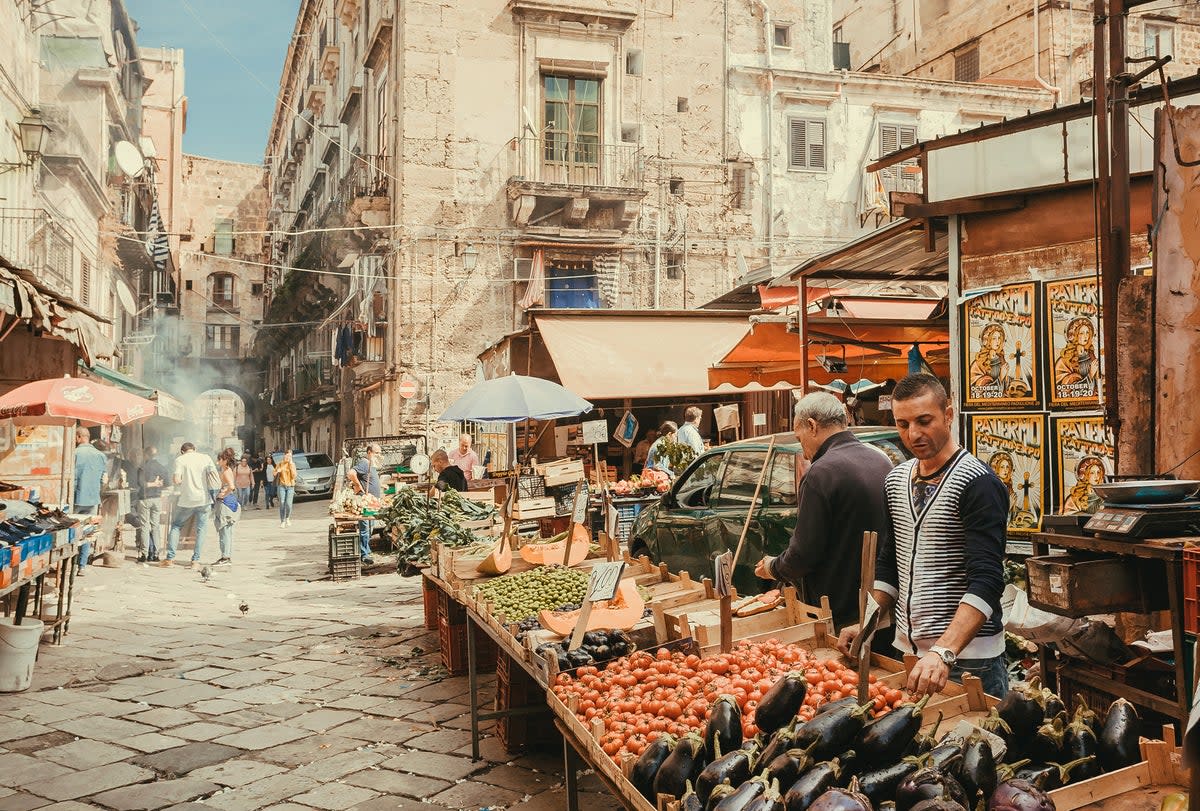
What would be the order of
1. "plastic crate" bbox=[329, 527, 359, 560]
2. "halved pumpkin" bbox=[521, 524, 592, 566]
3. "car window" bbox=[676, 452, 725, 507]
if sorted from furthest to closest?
1. "plastic crate" bbox=[329, 527, 359, 560]
2. "car window" bbox=[676, 452, 725, 507]
3. "halved pumpkin" bbox=[521, 524, 592, 566]

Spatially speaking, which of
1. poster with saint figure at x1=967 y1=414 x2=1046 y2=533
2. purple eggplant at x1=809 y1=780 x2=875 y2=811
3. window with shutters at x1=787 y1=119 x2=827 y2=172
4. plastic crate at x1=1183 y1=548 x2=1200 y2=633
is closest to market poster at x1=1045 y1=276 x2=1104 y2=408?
poster with saint figure at x1=967 y1=414 x2=1046 y2=533

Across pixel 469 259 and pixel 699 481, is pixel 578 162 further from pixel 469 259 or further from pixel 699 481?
pixel 699 481

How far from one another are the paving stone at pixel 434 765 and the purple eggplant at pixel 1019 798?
135 inches

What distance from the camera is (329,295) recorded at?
3162 centimetres

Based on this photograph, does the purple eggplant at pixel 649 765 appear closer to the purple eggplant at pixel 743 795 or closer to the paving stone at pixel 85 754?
the purple eggplant at pixel 743 795

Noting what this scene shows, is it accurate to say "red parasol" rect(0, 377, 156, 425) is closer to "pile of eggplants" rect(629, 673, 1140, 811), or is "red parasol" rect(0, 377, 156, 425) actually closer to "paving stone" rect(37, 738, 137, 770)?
"paving stone" rect(37, 738, 137, 770)

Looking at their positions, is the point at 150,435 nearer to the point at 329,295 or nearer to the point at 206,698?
the point at 329,295

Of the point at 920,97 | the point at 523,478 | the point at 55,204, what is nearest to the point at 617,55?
the point at 920,97

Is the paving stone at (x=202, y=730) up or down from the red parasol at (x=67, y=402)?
down

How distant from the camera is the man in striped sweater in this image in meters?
2.95

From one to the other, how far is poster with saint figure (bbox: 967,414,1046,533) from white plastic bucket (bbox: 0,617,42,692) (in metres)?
7.03

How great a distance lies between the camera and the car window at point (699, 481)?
26.5 feet

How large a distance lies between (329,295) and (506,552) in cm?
2696

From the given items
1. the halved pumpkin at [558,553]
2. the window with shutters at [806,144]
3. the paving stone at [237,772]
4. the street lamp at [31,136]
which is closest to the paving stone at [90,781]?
the paving stone at [237,772]
